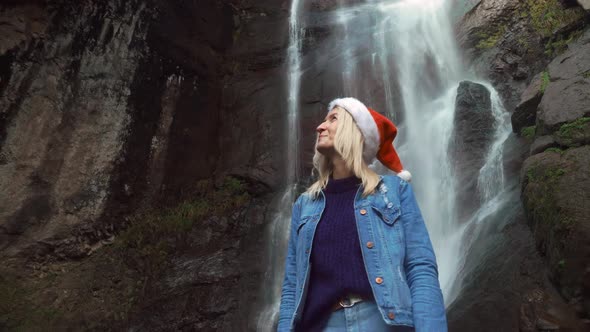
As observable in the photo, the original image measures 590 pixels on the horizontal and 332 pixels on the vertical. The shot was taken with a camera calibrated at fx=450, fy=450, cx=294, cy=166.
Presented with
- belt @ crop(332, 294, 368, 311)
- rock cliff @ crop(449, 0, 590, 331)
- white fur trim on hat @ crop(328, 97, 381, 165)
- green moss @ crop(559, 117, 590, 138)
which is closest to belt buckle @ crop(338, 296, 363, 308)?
belt @ crop(332, 294, 368, 311)

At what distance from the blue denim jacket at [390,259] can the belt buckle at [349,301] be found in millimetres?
95

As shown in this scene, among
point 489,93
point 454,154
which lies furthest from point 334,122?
point 489,93

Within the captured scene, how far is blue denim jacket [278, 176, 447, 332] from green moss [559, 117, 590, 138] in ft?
12.6

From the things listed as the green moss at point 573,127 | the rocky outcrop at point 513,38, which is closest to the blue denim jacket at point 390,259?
the green moss at point 573,127

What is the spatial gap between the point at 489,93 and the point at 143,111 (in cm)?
662

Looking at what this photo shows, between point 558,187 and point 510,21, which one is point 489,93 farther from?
point 558,187

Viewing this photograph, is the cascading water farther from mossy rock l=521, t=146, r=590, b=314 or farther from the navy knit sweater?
the navy knit sweater

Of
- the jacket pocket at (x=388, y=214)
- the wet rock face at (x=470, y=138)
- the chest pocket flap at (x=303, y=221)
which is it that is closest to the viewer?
the jacket pocket at (x=388, y=214)

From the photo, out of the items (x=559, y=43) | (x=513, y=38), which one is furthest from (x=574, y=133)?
(x=513, y=38)

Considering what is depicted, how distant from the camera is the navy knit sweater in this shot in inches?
71.8

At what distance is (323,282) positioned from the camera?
1.89 metres

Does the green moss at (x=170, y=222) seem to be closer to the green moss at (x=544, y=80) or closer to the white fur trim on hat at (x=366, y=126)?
the green moss at (x=544, y=80)

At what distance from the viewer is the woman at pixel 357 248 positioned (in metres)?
1.74

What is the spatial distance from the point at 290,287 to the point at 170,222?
6.73m
